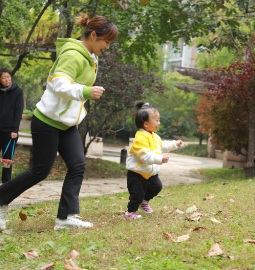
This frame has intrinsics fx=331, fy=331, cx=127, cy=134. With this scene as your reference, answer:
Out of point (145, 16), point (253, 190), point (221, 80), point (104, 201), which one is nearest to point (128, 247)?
point (104, 201)

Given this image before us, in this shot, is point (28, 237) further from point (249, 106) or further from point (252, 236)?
point (249, 106)

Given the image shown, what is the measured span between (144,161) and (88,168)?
263 inches

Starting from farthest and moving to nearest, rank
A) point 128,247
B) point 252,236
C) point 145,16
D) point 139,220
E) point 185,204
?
point 145,16 → point 185,204 → point 139,220 → point 252,236 → point 128,247

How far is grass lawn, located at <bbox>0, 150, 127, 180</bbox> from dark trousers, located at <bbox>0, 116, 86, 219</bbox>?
194 inches

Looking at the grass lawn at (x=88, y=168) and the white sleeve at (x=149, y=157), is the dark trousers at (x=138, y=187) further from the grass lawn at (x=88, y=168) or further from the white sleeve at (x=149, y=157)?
the grass lawn at (x=88, y=168)

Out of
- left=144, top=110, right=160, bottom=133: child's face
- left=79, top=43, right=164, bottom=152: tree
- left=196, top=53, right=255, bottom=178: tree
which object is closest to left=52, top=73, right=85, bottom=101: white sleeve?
left=144, top=110, right=160, bottom=133: child's face

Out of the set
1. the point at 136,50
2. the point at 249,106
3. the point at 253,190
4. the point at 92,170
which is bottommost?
the point at 92,170

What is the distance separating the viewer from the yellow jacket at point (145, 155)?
11.5 feet

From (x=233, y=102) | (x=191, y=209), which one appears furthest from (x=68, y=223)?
(x=233, y=102)

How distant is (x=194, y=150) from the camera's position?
2625 centimetres

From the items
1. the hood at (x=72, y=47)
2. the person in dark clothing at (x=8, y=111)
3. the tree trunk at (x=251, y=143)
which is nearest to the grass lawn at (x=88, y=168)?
the person in dark clothing at (x=8, y=111)

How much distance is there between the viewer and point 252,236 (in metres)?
2.84

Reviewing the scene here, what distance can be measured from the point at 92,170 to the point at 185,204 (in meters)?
5.76

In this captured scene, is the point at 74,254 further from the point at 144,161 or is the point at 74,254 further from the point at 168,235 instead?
the point at 144,161
